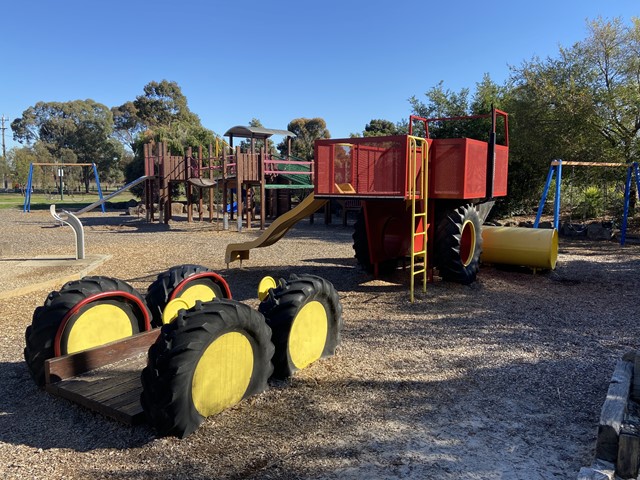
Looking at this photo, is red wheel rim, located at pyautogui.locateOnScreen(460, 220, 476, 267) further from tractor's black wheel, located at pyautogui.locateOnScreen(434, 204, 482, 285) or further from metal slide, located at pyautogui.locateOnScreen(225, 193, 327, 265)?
metal slide, located at pyautogui.locateOnScreen(225, 193, 327, 265)

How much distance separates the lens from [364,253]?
9453mm

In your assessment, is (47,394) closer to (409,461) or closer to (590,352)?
(409,461)

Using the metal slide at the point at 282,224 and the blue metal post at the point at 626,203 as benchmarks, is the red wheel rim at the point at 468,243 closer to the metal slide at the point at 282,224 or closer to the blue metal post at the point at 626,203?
the metal slide at the point at 282,224

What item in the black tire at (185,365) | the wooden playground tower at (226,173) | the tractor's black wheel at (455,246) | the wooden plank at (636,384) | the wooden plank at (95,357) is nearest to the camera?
the black tire at (185,365)

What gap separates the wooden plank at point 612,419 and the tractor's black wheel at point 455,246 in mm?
4649

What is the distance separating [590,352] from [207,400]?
3909mm

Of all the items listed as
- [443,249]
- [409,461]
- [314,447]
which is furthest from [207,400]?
[443,249]

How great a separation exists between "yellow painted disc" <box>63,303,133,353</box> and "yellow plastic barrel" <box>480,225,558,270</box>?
7.23 meters

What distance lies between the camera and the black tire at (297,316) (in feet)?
14.5

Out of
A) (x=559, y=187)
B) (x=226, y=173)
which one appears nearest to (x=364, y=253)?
(x=559, y=187)

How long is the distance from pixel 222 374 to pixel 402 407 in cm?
140

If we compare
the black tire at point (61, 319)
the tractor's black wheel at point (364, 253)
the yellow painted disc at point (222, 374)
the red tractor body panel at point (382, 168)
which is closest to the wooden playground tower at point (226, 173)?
the tractor's black wheel at point (364, 253)

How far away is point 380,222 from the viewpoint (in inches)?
358

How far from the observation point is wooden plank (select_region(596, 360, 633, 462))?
2916mm
